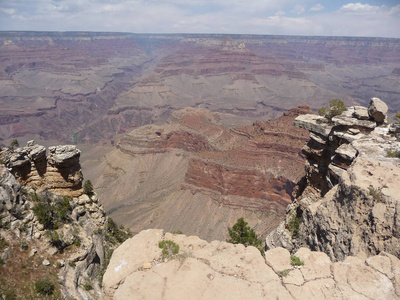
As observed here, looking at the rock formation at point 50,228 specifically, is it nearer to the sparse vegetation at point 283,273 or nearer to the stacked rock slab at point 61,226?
the stacked rock slab at point 61,226

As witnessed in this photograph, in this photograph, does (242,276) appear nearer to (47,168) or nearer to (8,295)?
(8,295)

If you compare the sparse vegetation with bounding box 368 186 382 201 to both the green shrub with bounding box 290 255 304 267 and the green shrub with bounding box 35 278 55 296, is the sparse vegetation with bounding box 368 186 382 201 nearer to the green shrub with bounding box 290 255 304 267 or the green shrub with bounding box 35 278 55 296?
the green shrub with bounding box 290 255 304 267

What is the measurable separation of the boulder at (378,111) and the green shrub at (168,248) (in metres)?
15.0

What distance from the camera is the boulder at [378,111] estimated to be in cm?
1652

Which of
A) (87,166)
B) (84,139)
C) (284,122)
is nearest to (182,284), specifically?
(284,122)

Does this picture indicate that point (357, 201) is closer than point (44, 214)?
Yes

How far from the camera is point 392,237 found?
A: 30.1 ft

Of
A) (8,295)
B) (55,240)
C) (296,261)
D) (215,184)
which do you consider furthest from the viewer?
(215,184)

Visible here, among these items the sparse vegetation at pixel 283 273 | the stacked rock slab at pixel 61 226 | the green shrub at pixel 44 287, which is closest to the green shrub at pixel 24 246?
the stacked rock slab at pixel 61 226

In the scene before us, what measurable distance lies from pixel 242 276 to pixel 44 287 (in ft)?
28.8

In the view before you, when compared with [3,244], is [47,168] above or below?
above

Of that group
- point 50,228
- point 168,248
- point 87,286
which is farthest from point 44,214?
point 168,248

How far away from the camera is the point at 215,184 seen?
169 ft

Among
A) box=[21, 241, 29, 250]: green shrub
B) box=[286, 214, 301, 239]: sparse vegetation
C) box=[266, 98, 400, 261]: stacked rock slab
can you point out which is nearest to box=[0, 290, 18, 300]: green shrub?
box=[21, 241, 29, 250]: green shrub
